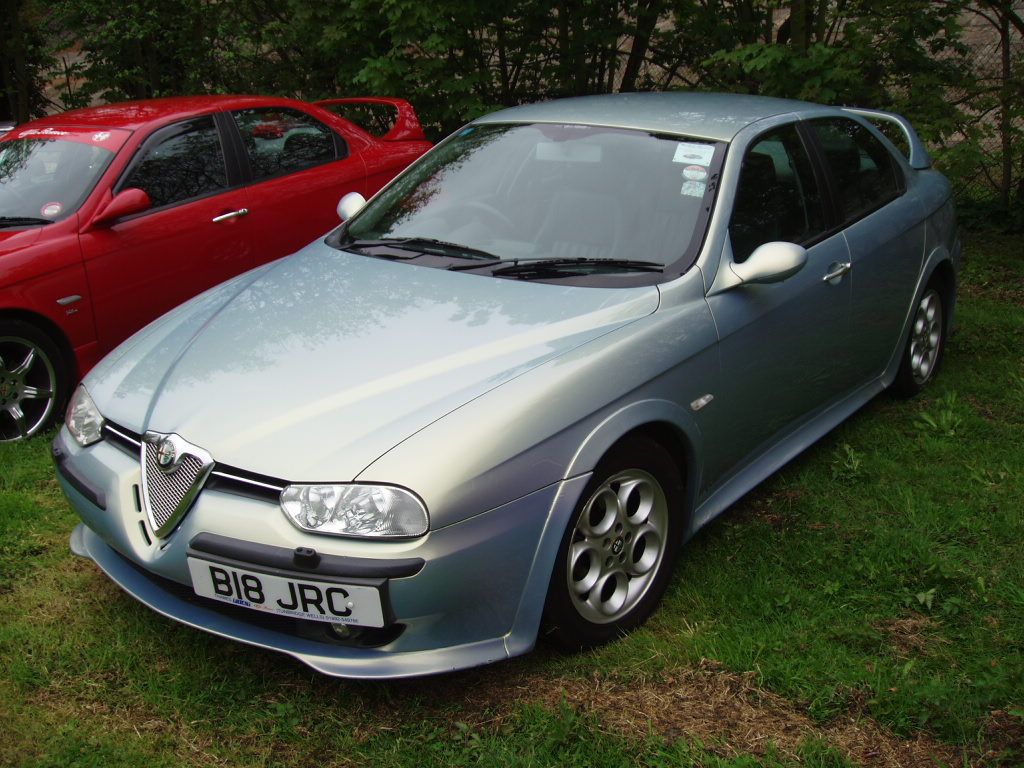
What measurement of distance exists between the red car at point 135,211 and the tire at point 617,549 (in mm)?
3006

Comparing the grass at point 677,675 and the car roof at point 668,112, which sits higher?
the car roof at point 668,112

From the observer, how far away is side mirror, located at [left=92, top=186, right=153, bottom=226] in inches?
200

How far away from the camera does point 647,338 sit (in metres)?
3.27

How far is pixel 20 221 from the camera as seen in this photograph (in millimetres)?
5062

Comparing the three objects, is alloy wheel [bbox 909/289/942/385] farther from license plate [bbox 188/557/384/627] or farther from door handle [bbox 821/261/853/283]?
license plate [bbox 188/557/384/627]

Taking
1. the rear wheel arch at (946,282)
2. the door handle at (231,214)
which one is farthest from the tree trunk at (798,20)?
the door handle at (231,214)

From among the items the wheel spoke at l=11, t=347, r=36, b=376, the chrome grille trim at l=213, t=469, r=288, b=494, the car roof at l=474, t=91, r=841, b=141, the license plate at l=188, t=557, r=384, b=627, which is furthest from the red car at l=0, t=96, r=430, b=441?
the license plate at l=188, t=557, r=384, b=627

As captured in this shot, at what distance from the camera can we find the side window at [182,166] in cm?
545

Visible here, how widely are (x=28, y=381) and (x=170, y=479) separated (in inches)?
92.6

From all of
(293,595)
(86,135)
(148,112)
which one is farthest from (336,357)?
(148,112)

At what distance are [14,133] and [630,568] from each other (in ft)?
14.4

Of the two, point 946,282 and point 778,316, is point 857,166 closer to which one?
point 946,282

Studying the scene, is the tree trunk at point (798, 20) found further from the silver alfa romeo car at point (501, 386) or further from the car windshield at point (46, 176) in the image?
the car windshield at point (46, 176)

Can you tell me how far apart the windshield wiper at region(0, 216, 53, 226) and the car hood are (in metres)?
1.63
